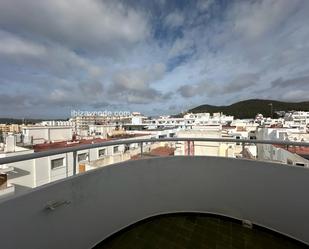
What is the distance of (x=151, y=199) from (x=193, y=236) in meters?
0.71

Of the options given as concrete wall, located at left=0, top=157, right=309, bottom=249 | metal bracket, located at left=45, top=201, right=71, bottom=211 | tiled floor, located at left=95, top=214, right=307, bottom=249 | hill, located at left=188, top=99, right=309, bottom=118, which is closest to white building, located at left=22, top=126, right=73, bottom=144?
concrete wall, located at left=0, top=157, right=309, bottom=249

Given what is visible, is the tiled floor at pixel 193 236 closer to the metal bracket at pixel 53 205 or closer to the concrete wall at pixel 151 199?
the concrete wall at pixel 151 199

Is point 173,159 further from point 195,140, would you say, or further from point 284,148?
point 284,148

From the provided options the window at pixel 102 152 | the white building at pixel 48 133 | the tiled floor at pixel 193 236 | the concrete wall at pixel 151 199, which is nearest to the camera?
the concrete wall at pixel 151 199

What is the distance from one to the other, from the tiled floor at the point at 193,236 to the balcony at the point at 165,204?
0.01 meters

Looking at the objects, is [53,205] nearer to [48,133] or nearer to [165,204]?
[165,204]

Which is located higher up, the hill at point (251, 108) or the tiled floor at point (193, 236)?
the hill at point (251, 108)

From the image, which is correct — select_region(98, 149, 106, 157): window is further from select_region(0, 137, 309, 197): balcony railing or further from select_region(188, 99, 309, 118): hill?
select_region(188, 99, 309, 118): hill

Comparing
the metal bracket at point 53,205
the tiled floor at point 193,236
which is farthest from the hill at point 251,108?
the metal bracket at point 53,205

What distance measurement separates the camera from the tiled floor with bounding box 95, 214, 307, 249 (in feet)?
7.19

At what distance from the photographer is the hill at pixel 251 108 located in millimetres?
54781

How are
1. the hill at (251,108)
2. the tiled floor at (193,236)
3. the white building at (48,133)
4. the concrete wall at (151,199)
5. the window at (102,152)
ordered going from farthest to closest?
1. the hill at (251,108)
2. the white building at (48,133)
3. the window at (102,152)
4. the tiled floor at (193,236)
5. the concrete wall at (151,199)

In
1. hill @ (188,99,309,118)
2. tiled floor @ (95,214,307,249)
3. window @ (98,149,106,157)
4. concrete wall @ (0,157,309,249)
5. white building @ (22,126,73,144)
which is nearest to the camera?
concrete wall @ (0,157,309,249)

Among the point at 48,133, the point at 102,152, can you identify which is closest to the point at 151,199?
the point at 102,152
